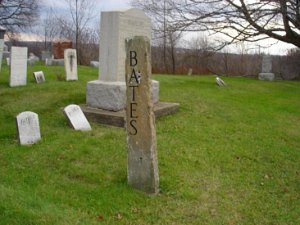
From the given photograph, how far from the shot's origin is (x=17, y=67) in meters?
11.3

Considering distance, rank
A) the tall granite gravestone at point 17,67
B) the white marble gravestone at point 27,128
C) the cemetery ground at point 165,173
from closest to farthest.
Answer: the cemetery ground at point 165,173 < the white marble gravestone at point 27,128 < the tall granite gravestone at point 17,67

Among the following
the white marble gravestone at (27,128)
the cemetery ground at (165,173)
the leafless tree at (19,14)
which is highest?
A: the leafless tree at (19,14)

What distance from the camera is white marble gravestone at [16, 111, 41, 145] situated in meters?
5.82

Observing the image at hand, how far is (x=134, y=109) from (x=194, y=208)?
1.31 metres

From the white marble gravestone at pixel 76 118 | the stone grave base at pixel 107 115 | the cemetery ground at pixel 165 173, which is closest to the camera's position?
the cemetery ground at pixel 165 173

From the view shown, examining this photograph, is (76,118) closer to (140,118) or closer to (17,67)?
(140,118)

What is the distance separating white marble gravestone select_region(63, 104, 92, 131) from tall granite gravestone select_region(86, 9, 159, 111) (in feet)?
2.37

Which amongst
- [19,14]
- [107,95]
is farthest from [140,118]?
[19,14]

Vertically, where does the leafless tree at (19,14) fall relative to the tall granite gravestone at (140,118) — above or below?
above

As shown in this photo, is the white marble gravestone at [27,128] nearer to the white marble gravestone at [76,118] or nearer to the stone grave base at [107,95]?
the white marble gravestone at [76,118]

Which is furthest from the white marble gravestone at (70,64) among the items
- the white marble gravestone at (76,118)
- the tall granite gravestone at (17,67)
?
the white marble gravestone at (76,118)

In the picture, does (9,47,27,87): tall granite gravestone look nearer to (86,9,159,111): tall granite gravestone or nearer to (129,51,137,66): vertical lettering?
(86,9,159,111): tall granite gravestone

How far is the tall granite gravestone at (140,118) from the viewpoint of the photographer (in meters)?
4.30

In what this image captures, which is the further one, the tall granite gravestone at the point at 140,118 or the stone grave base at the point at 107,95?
the stone grave base at the point at 107,95
